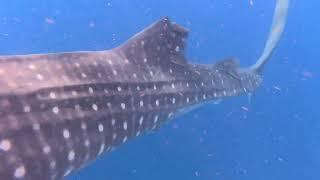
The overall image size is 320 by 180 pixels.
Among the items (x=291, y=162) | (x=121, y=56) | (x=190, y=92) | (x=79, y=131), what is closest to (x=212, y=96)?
(x=190, y=92)

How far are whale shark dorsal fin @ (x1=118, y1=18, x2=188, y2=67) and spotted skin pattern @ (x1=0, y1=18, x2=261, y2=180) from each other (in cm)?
1

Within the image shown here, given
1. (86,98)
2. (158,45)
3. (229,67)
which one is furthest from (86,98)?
(229,67)

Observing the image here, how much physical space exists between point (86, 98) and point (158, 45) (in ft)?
5.39

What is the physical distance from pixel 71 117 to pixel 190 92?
2420 millimetres

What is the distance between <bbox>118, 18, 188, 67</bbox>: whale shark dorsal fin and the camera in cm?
577

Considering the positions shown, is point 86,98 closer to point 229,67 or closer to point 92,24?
point 229,67

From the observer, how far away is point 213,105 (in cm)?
1245

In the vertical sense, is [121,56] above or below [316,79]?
above

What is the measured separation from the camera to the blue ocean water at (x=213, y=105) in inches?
441

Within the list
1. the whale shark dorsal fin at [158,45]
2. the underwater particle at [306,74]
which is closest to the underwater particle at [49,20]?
the underwater particle at [306,74]

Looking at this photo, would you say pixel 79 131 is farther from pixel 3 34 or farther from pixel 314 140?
pixel 3 34

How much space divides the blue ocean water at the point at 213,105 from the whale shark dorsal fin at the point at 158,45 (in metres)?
4.49

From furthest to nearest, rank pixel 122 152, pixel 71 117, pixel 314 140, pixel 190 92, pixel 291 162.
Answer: pixel 314 140 < pixel 291 162 < pixel 122 152 < pixel 190 92 < pixel 71 117

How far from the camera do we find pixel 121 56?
5609 millimetres
